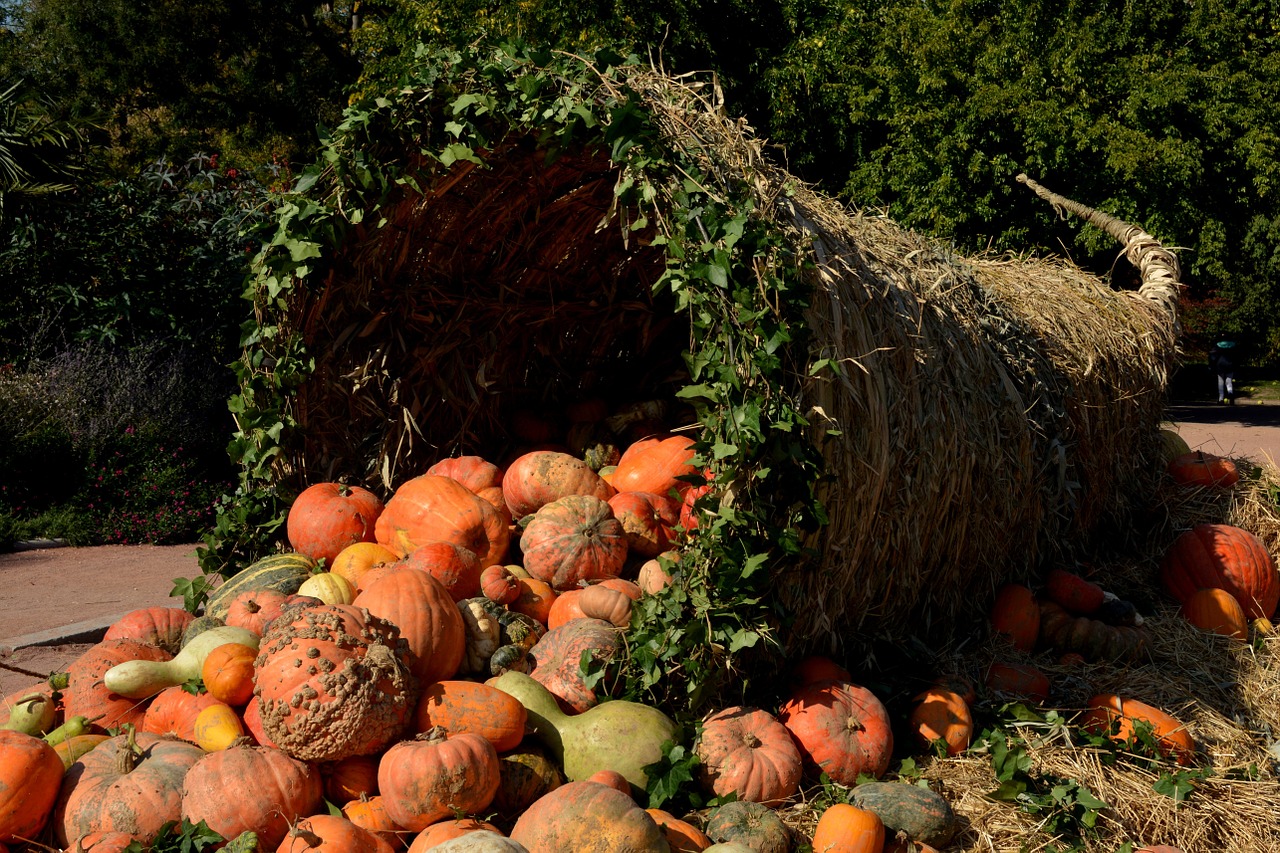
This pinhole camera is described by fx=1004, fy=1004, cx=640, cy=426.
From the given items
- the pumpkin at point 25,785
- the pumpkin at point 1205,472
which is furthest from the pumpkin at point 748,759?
the pumpkin at point 1205,472

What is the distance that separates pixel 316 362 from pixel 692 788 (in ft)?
9.31

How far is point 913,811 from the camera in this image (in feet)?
10.4

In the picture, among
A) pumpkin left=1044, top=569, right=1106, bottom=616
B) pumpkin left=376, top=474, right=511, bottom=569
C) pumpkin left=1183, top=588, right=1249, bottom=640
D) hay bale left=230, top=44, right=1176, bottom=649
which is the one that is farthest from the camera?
pumpkin left=1183, top=588, right=1249, bottom=640

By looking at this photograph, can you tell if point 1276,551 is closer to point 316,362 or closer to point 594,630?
point 594,630

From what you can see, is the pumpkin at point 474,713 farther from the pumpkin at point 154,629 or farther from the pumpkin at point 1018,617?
the pumpkin at point 1018,617

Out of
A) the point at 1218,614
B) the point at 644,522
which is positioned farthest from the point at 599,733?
the point at 1218,614

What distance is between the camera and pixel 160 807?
9.59 ft

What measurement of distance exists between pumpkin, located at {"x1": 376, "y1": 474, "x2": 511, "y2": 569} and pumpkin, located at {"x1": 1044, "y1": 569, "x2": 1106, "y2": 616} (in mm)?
2876

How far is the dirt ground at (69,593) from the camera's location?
18.5 ft

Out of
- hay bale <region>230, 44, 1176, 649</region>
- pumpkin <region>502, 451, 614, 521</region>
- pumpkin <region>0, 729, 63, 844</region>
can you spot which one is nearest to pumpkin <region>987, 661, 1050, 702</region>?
hay bale <region>230, 44, 1176, 649</region>

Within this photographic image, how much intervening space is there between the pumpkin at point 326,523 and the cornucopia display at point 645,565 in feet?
0.05

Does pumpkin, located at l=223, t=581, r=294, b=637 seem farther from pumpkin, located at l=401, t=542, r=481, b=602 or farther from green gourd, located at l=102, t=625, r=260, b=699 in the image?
pumpkin, located at l=401, t=542, r=481, b=602

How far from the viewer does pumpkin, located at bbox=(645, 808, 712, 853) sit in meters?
2.94

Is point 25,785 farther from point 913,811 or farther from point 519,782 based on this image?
point 913,811
